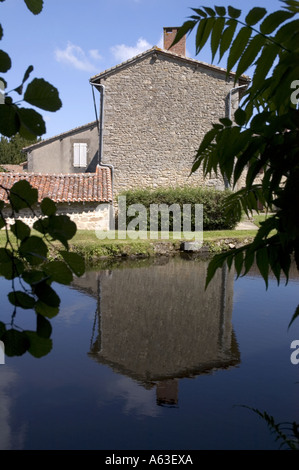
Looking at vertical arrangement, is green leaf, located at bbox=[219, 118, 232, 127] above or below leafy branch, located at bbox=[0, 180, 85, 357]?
above

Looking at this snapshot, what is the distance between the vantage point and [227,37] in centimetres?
141

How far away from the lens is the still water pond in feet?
15.0

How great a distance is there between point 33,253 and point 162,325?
772cm

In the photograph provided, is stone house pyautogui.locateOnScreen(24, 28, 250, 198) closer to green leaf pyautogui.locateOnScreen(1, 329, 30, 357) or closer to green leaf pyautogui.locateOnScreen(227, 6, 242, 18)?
green leaf pyautogui.locateOnScreen(227, 6, 242, 18)

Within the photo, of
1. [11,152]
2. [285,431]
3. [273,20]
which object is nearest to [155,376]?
[285,431]

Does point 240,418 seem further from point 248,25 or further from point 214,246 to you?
point 214,246

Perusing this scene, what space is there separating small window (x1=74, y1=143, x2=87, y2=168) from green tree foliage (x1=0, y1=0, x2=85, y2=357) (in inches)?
978

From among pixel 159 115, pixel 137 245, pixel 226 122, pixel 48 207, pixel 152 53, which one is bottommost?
pixel 137 245

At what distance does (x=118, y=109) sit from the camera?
813 inches

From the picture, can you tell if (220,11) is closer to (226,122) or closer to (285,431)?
(226,122)

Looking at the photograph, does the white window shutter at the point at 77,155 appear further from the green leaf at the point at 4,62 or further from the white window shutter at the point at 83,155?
the green leaf at the point at 4,62

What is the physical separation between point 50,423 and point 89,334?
3.09 m

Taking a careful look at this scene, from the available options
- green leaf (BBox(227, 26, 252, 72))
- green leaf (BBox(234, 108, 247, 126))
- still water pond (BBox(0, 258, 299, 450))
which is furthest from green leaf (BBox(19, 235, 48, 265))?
still water pond (BBox(0, 258, 299, 450))

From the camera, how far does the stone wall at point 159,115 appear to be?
67.0 feet
